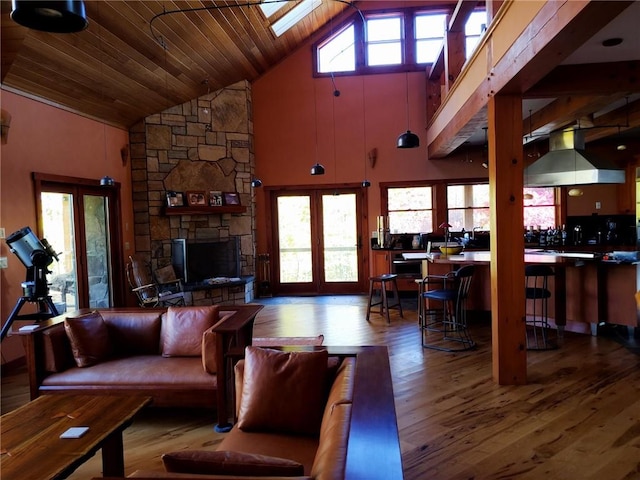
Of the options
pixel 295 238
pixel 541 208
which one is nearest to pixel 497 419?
pixel 295 238

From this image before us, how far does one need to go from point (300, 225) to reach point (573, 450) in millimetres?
6500

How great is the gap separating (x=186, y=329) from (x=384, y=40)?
22.9ft

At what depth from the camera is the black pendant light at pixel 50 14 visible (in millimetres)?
1653

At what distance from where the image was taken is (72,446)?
6.58 feet

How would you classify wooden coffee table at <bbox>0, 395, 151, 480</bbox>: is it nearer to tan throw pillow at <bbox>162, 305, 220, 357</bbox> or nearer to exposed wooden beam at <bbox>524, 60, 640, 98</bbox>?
tan throw pillow at <bbox>162, 305, 220, 357</bbox>

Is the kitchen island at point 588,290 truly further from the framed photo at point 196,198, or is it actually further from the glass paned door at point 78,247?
the glass paned door at point 78,247

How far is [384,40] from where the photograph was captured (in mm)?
8508

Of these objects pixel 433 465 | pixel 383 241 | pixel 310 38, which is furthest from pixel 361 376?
pixel 310 38

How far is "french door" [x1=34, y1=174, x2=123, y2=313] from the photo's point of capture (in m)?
5.57

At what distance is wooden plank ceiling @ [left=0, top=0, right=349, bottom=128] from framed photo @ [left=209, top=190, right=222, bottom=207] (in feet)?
5.11

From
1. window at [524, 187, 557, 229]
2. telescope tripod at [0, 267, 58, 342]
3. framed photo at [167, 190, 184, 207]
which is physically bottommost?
telescope tripod at [0, 267, 58, 342]

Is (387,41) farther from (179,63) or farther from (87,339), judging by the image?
(87,339)

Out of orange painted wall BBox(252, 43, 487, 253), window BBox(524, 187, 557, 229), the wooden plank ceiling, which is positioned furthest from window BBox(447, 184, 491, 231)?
the wooden plank ceiling

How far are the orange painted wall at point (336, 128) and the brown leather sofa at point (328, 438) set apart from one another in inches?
247
